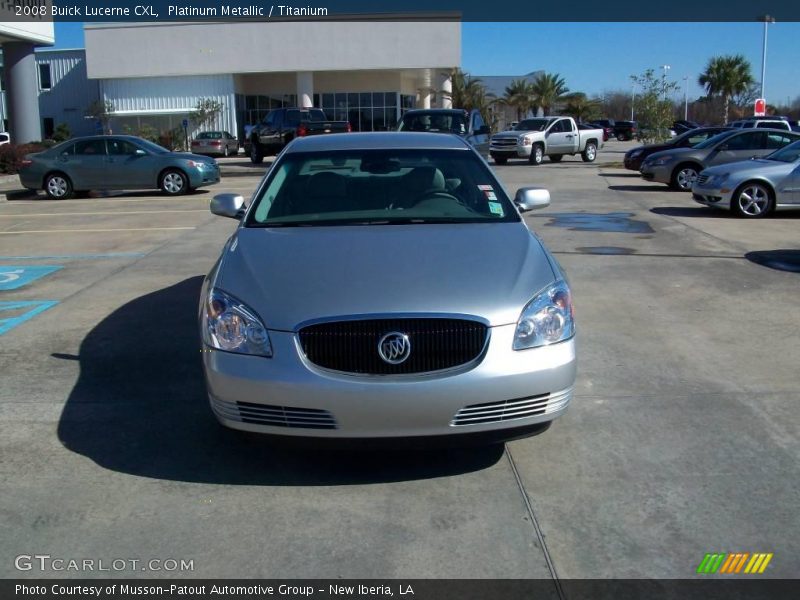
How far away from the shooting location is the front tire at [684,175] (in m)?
19.4

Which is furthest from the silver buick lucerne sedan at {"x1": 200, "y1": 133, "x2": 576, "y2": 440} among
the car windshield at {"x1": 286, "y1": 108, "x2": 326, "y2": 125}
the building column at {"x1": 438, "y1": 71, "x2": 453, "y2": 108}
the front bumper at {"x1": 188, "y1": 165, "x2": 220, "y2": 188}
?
the building column at {"x1": 438, "y1": 71, "x2": 453, "y2": 108}

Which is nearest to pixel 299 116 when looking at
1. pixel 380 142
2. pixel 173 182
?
pixel 173 182

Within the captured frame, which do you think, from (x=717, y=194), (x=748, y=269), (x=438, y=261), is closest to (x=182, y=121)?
(x=717, y=194)

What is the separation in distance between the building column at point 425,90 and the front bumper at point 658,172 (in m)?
34.4

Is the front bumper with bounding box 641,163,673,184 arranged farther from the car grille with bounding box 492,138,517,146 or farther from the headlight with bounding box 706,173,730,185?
the car grille with bounding box 492,138,517,146

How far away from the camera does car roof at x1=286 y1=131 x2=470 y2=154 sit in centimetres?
600

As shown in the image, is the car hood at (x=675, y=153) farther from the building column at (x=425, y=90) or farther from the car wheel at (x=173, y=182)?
the building column at (x=425, y=90)

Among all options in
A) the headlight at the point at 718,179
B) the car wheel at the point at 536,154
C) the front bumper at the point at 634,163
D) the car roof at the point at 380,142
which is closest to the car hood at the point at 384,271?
the car roof at the point at 380,142

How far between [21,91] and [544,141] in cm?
1905

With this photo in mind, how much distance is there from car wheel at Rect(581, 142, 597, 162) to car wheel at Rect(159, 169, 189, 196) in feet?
63.3

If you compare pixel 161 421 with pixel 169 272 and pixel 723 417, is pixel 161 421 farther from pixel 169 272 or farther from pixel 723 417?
pixel 169 272

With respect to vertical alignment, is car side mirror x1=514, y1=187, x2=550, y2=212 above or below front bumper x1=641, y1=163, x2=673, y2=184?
above

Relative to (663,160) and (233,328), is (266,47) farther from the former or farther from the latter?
(233,328)
